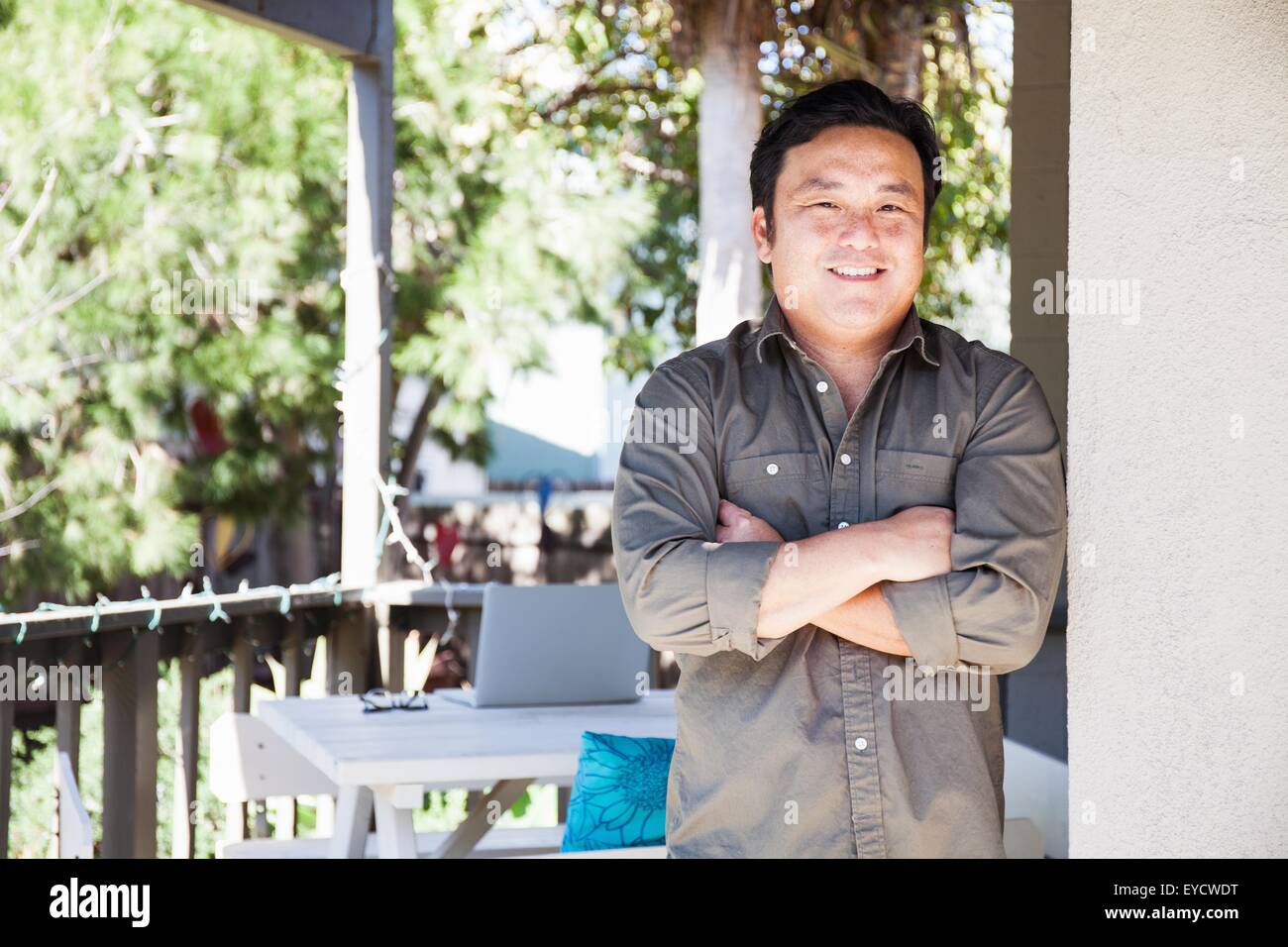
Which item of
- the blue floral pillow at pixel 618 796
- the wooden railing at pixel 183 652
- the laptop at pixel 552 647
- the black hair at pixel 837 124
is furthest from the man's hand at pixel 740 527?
the wooden railing at pixel 183 652

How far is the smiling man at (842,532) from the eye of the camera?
1623 mm

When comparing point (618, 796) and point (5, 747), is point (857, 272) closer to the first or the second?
point (618, 796)

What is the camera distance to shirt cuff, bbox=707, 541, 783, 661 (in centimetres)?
160

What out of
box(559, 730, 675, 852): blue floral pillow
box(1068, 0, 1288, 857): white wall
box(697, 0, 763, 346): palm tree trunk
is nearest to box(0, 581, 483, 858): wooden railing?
box(559, 730, 675, 852): blue floral pillow

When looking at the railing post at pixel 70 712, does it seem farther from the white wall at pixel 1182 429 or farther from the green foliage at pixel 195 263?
the green foliage at pixel 195 263

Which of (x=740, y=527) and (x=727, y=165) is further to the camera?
(x=727, y=165)

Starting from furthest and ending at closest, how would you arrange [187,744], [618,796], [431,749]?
[187,744] → [431,749] → [618,796]

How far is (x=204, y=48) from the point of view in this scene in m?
6.87

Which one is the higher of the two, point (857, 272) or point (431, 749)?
point (857, 272)

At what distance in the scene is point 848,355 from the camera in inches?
71.8

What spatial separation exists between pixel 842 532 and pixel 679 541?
0.64 ft

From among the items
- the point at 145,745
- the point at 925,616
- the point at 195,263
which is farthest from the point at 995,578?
the point at 195,263
